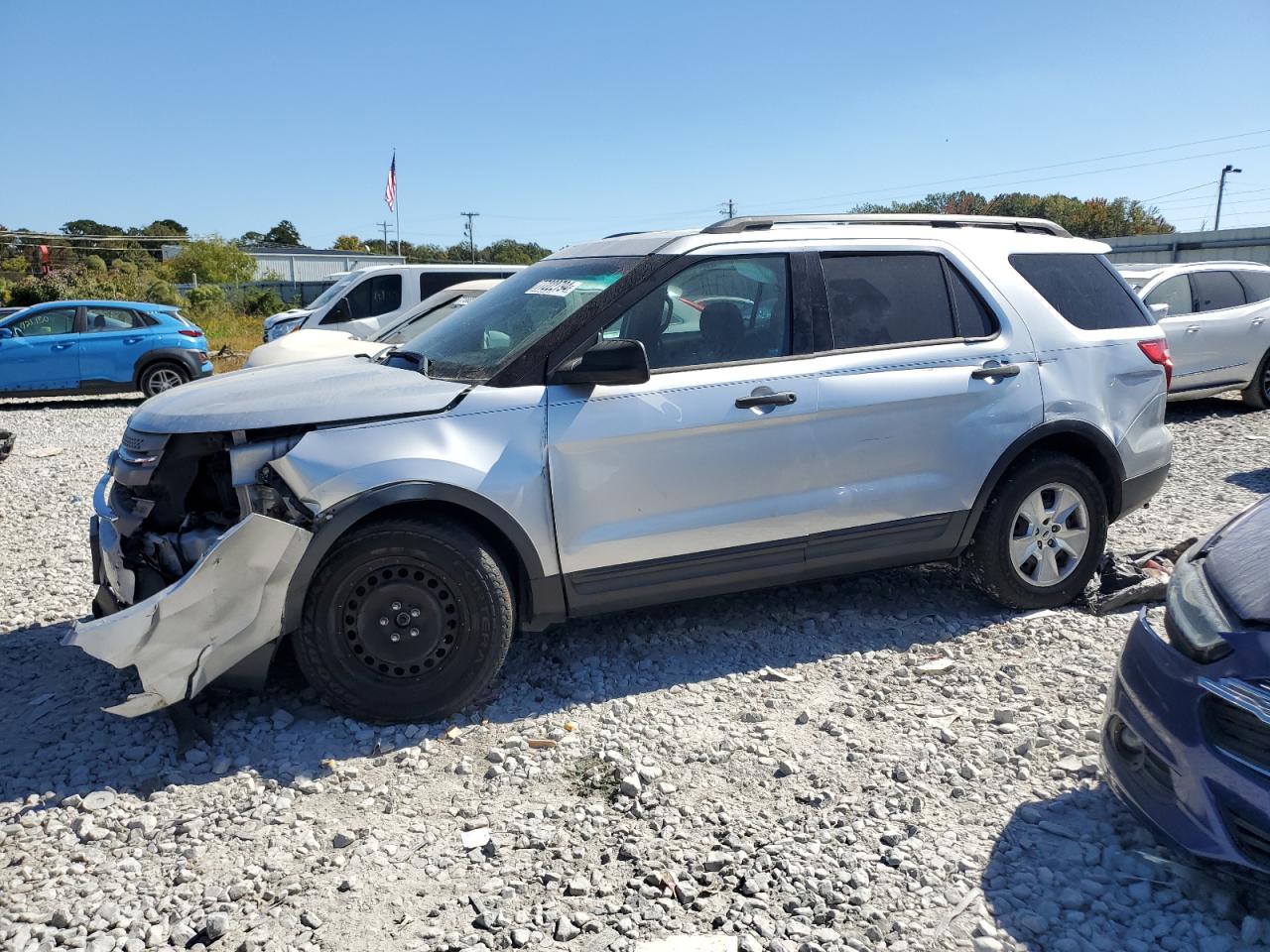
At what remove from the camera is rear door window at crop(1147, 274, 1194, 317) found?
1115 cm

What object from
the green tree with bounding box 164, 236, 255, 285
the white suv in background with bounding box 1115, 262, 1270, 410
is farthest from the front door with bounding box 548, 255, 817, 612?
the green tree with bounding box 164, 236, 255, 285

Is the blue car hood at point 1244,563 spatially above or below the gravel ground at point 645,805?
above

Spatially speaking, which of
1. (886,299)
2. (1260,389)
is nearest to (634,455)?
(886,299)

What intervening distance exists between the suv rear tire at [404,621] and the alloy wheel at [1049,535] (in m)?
2.64

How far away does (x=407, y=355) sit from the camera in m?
4.65

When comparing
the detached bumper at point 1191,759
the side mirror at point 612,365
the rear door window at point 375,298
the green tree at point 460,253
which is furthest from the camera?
the green tree at point 460,253

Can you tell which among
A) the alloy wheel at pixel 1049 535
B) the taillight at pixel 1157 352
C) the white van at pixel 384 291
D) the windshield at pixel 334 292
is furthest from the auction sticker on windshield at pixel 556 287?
the windshield at pixel 334 292

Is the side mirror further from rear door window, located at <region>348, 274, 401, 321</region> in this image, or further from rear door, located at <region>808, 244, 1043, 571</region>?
rear door window, located at <region>348, 274, 401, 321</region>

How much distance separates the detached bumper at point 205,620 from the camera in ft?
11.9

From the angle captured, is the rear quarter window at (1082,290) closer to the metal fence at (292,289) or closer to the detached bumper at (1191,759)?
the detached bumper at (1191,759)

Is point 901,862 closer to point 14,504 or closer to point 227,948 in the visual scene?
point 227,948

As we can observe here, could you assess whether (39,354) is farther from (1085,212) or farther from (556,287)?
(1085,212)

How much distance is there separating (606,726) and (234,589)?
155 centimetres

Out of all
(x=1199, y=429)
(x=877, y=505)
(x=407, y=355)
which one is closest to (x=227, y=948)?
(x=407, y=355)
